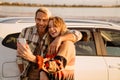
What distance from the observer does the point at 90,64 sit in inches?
197

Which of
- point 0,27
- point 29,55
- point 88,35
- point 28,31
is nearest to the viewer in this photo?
point 29,55

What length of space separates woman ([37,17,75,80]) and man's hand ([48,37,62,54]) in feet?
0.11

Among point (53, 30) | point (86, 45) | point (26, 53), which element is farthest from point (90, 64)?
point (26, 53)

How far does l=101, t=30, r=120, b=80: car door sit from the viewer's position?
16.6ft

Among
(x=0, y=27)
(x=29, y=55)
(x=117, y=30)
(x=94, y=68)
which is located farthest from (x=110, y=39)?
(x=29, y=55)

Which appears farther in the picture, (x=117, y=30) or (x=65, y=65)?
(x=117, y=30)

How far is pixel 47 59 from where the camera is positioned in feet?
12.8

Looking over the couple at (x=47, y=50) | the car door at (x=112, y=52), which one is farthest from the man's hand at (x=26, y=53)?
the car door at (x=112, y=52)

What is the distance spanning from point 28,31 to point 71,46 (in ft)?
1.79

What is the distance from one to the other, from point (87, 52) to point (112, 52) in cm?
43

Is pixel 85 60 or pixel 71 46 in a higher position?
pixel 71 46

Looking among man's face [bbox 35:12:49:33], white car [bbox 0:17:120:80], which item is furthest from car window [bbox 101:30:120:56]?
man's face [bbox 35:12:49:33]

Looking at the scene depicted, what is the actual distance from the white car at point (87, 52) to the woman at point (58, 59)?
77 centimetres

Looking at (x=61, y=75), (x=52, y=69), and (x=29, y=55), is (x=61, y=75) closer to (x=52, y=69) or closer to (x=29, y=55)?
(x=52, y=69)
